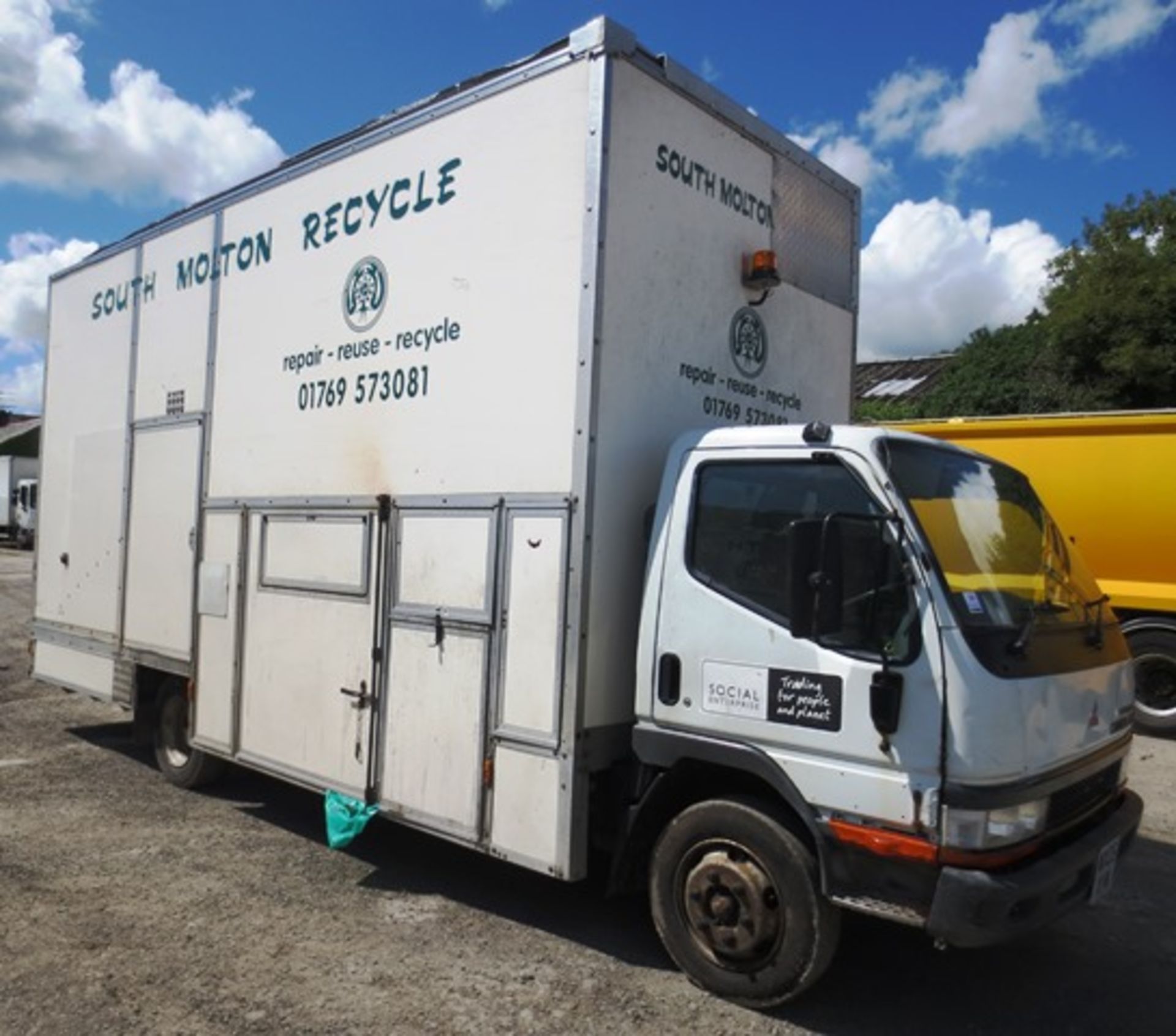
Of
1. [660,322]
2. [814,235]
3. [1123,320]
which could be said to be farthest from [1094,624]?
[1123,320]

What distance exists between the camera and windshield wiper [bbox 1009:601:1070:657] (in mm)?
3414

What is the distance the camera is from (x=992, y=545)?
3822 mm

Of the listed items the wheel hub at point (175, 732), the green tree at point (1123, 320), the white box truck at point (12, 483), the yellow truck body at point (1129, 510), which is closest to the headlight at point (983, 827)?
the wheel hub at point (175, 732)

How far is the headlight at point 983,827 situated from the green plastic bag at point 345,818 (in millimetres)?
2744

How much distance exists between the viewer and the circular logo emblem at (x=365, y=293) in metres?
5.16

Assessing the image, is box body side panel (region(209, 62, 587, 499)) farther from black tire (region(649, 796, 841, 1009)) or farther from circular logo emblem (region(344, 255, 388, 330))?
black tire (region(649, 796, 841, 1009))

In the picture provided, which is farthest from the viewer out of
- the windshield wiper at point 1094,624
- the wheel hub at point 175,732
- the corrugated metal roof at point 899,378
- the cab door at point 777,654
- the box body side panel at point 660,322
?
the corrugated metal roof at point 899,378

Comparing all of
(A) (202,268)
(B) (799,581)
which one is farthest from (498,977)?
(A) (202,268)

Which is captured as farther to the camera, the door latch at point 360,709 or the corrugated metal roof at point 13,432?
the corrugated metal roof at point 13,432

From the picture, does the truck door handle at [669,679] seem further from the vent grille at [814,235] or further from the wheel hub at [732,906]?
the vent grille at [814,235]

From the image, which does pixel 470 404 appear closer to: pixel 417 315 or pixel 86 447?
pixel 417 315

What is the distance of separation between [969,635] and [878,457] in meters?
0.71

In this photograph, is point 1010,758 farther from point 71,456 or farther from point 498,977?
point 71,456

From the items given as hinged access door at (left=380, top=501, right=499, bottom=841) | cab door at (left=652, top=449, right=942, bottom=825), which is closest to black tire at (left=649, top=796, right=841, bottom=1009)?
cab door at (left=652, top=449, right=942, bottom=825)
